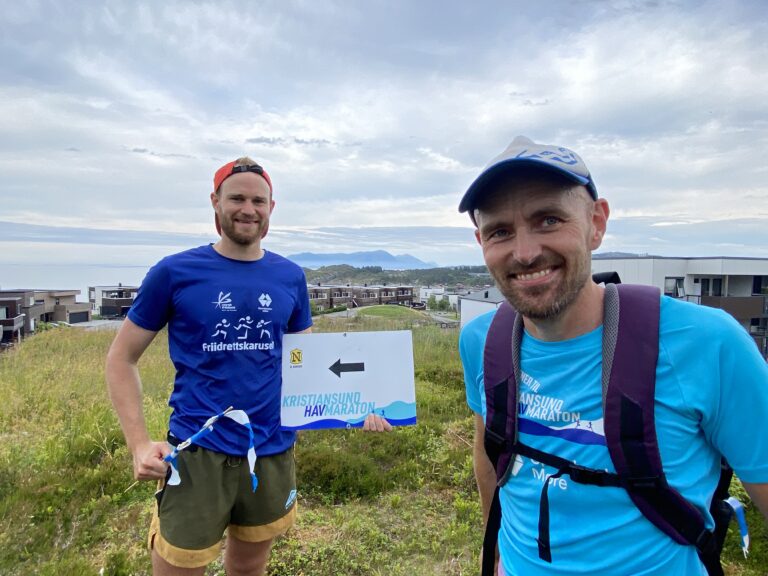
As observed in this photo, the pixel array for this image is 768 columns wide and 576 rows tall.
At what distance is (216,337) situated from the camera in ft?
8.05

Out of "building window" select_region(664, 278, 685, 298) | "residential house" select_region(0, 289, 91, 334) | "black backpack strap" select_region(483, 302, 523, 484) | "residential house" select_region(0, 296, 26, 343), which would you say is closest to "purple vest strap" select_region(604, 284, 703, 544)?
"black backpack strap" select_region(483, 302, 523, 484)

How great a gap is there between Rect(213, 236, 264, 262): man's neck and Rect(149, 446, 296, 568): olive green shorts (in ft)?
3.53

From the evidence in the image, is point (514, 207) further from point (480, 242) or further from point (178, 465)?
point (178, 465)

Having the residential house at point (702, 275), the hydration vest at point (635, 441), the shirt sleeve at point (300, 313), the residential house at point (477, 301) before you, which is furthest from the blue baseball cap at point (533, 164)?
the residential house at point (702, 275)

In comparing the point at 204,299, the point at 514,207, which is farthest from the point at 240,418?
the point at 514,207

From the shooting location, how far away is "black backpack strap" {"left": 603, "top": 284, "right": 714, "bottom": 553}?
1.29m

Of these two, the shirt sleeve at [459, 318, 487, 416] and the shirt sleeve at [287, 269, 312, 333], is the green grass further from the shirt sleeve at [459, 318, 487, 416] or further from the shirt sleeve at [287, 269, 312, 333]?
the shirt sleeve at [459, 318, 487, 416]

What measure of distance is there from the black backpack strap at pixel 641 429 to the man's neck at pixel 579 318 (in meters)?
0.12

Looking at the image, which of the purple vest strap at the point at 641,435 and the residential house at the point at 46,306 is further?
the residential house at the point at 46,306

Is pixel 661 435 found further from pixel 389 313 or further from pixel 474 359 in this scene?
pixel 389 313

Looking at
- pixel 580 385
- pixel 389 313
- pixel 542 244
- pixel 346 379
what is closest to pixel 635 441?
pixel 580 385

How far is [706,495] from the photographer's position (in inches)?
53.5

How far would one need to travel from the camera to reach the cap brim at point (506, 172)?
143 cm

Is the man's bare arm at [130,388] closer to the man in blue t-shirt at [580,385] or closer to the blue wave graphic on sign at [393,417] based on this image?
the blue wave graphic on sign at [393,417]
